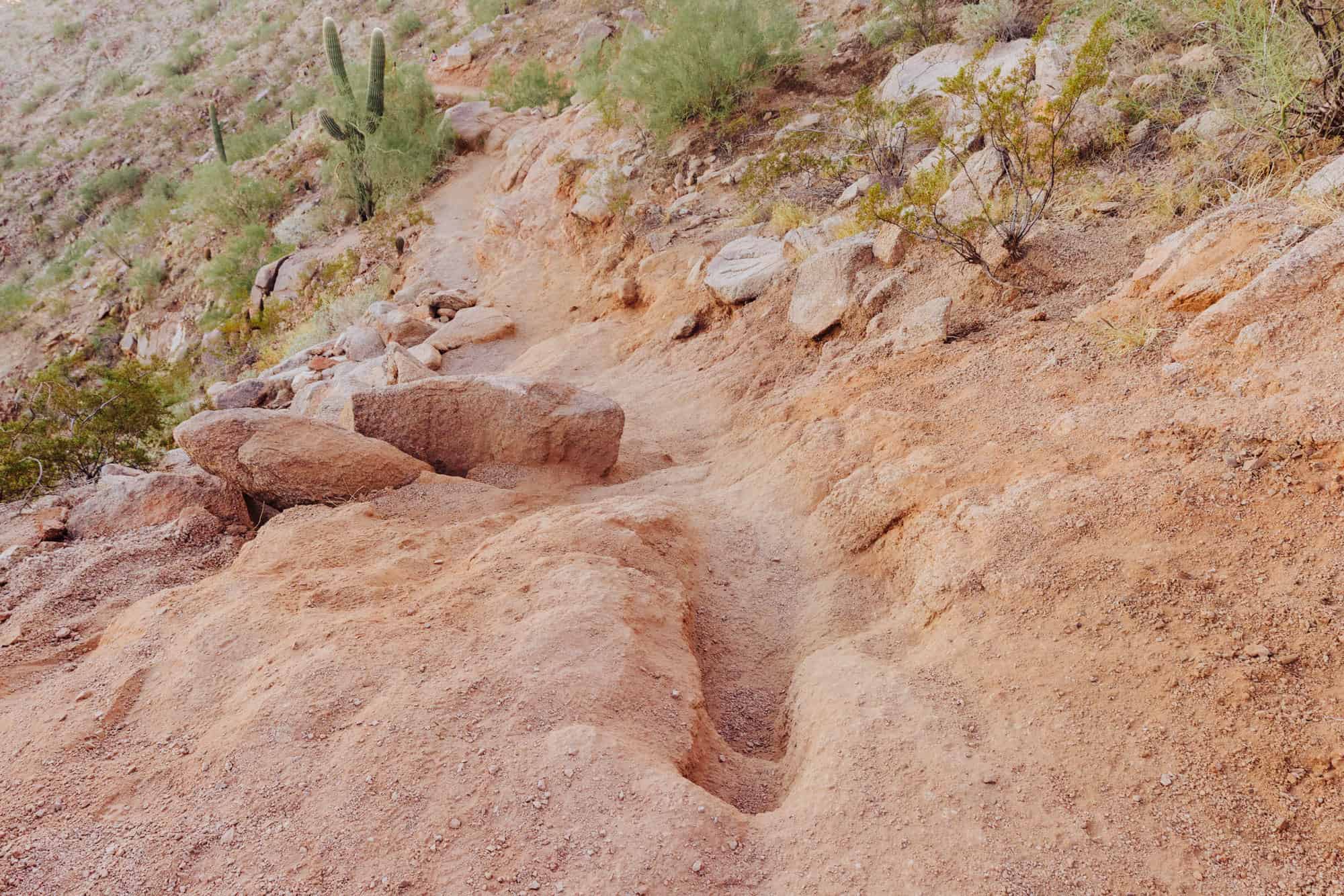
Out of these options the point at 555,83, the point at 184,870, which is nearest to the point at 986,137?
the point at 184,870

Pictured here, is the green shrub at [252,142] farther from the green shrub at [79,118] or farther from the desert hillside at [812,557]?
the desert hillside at [812,557]

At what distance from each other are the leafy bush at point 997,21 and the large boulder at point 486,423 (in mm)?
7070

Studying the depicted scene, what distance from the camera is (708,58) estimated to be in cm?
1020

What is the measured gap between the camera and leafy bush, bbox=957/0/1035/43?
8.20 m

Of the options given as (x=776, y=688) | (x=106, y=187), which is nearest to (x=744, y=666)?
(x=776, y=688)

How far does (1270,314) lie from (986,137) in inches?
153

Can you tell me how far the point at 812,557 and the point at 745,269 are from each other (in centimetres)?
407

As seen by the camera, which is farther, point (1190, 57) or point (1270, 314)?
point (1190, 57)

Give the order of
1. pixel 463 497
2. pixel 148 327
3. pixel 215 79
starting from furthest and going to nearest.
→ pixel 215 79, pixel 148 327, pixel 463 497

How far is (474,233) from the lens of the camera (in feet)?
40.6

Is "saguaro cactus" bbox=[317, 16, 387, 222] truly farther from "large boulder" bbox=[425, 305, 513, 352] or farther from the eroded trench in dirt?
the eroded trench in dirt

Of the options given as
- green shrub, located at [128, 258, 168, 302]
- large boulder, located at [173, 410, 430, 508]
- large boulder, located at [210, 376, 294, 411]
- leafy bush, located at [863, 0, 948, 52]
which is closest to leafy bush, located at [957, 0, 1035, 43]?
leafy bush, located at [863, 0, 948, 52]

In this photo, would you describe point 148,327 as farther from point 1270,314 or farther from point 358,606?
point 1270,314

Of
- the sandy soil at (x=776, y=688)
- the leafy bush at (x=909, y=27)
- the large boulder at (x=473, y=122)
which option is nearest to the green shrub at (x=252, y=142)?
the large boulder at (x=473, y=122)
